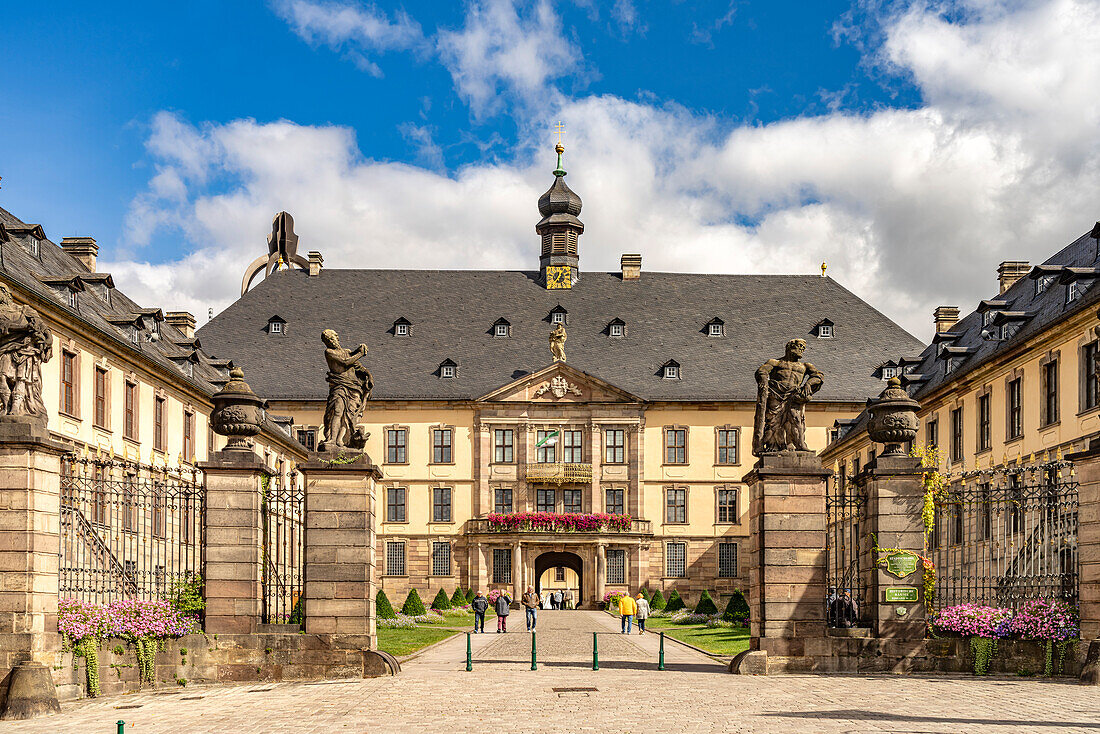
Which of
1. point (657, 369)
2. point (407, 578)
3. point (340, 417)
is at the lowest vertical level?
point (407, 578)

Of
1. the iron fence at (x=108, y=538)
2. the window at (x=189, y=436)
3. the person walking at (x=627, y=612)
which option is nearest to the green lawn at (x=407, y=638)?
the person walking at (x=627, y=612)

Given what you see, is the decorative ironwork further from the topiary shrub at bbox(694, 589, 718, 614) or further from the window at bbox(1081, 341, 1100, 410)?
the topiary shrub at bbox(694, 589, 718, 614)

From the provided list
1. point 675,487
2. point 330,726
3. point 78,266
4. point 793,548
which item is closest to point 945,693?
point 793,548

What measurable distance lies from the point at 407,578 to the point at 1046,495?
4676 centimetres

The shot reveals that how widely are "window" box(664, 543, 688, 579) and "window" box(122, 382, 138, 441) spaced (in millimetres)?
30268

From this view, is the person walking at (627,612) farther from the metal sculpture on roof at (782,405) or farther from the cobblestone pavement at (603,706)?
the metal sculpture on roof at (782,405)

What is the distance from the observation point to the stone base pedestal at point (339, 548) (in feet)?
67.5

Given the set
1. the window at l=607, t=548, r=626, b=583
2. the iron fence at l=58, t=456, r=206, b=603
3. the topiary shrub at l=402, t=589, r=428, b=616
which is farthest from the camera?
the window at l=607, t=548, r=626, b=583

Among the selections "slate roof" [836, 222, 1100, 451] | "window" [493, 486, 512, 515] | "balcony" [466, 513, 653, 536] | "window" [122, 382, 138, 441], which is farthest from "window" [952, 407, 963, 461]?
"window" [122, 382, 138, 441]

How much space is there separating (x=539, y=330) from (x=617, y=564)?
1343cm

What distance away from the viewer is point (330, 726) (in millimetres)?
15164

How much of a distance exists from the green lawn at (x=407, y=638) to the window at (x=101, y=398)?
10790 mm

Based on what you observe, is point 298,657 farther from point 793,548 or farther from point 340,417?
point 793,548

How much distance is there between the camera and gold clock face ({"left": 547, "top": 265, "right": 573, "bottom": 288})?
73062 mm
